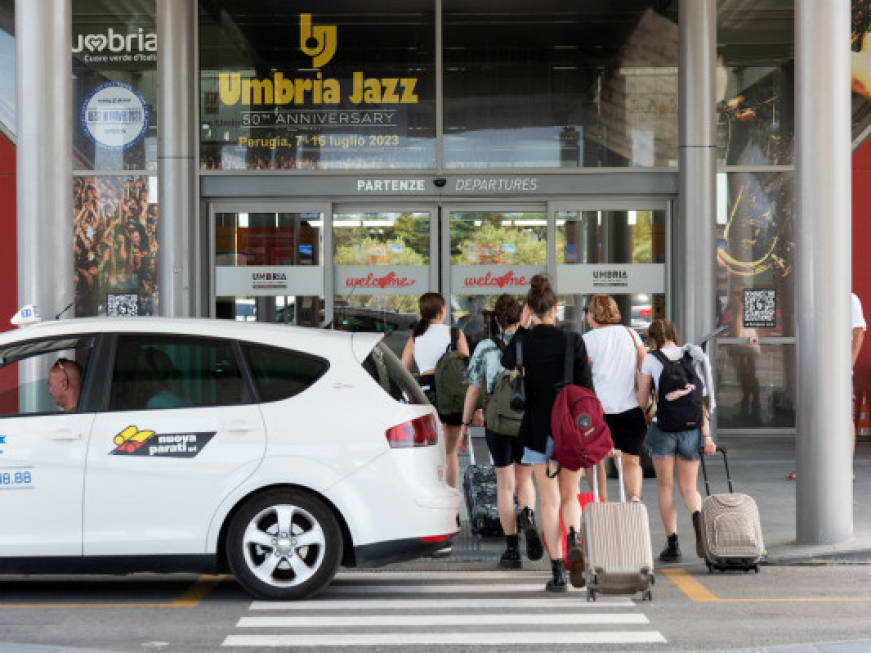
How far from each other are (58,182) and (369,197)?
19.5ft

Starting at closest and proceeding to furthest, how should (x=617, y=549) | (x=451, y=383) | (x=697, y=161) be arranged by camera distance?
1. (x=617, y=549)
2. (x=451, y=383)
3. (x=697, y=161)

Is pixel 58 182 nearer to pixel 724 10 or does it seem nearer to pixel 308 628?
pixel 308 628

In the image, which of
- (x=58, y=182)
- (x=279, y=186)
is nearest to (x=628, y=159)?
(x=279, y=186)

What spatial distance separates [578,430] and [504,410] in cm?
114

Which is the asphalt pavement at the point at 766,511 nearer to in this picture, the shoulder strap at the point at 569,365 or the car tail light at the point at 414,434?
the car tail light at the point at 414,434

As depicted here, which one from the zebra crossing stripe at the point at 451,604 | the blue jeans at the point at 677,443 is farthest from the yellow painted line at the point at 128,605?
Result: the blue jeans at the point at 677,443

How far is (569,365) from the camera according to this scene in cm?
828

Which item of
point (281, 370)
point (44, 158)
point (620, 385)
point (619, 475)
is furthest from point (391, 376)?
point (44, 158)

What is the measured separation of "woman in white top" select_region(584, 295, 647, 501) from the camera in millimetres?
9492

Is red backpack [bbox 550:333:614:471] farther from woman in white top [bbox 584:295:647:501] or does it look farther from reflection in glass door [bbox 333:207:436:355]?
reflection in glass door [bbox 333:207:436:355]

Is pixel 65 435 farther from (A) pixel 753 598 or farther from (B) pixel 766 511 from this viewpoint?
(B) pixel 766 511

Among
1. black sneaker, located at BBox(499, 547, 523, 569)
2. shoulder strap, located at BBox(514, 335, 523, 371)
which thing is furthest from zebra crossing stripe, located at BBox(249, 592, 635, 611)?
shoulder strap, located at BBox(514, 335, 523, 371)

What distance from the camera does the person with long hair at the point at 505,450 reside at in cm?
932

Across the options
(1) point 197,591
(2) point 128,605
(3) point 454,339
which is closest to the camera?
(2) point 128,605
